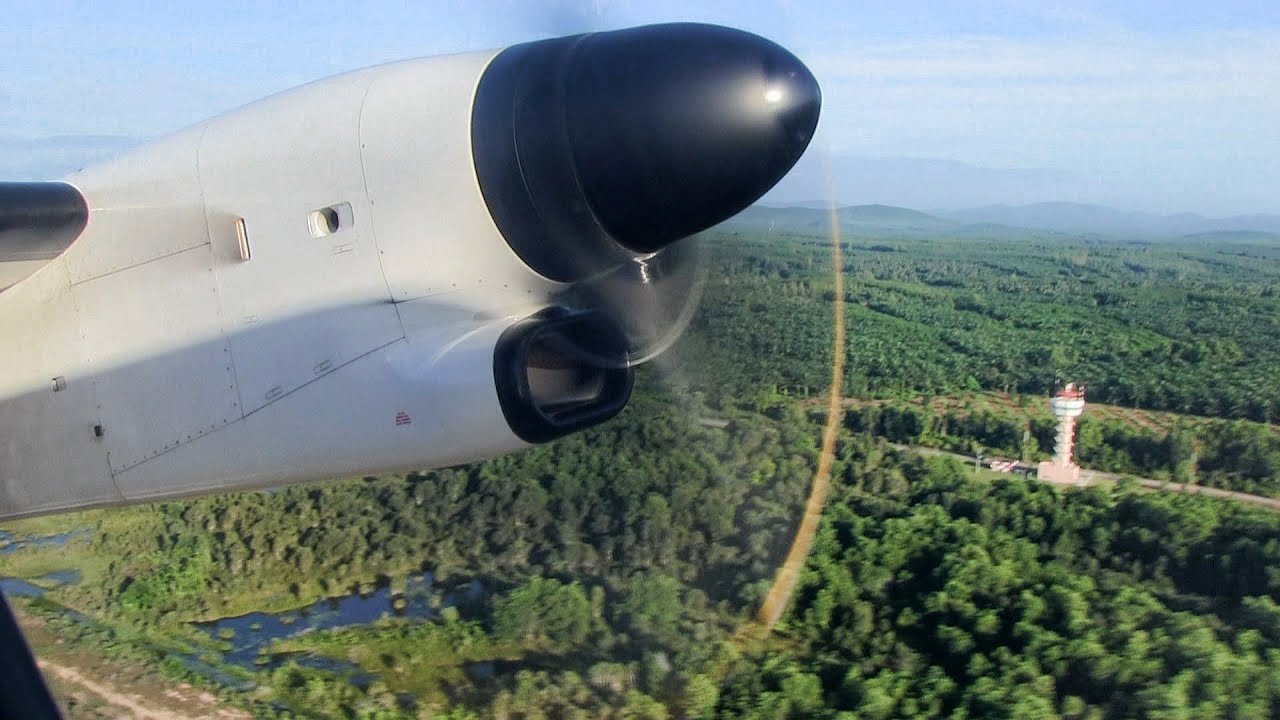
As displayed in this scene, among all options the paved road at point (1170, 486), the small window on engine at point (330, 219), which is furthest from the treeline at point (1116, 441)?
the small window on engine at point (330, 219)

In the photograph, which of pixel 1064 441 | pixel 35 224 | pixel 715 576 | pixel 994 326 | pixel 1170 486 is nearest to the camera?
pixel 35 224

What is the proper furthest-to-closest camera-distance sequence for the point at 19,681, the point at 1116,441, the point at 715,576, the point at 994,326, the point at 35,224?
the point at 994,326 < the point at 1116,441 < the point at 715,576 < the point at 35,224 < the point at 19,681

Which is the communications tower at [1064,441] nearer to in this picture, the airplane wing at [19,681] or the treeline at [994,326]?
the treeline at [994,326]

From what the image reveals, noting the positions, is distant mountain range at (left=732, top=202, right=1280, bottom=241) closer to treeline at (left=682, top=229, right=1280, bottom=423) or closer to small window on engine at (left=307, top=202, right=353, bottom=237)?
treeline at (left=682, top=229, right=1280, bottom=423)

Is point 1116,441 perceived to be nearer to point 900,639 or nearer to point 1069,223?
point 900,639

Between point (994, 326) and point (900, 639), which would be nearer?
point (900, 639)

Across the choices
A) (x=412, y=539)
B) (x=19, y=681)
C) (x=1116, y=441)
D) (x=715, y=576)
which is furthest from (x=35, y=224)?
(x=1116, y=441)
